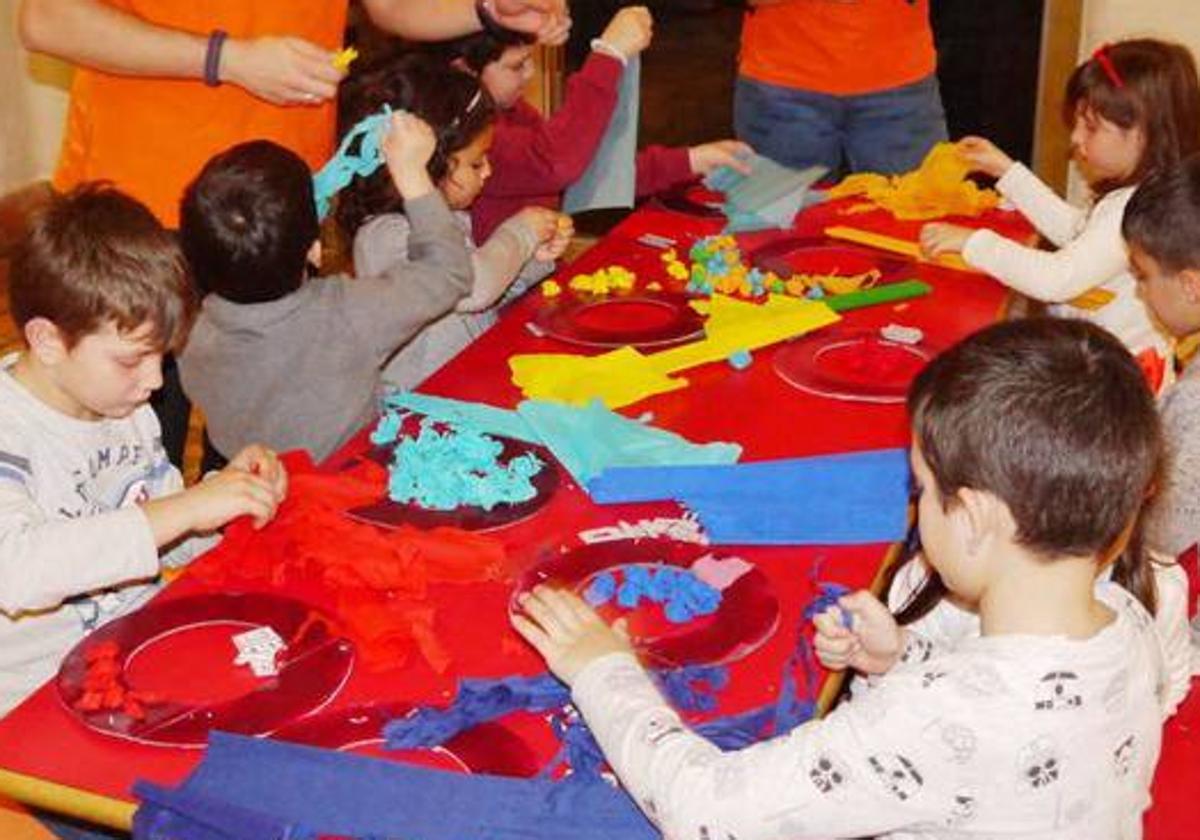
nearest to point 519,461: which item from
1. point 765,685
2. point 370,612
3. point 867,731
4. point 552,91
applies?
point 370,612

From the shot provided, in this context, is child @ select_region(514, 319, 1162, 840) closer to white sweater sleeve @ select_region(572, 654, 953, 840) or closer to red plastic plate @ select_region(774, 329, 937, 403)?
white sweater sleeve @ select_region(572, 654, 953, 840)

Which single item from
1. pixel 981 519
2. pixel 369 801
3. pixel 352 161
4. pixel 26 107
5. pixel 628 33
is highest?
pixel 628 33

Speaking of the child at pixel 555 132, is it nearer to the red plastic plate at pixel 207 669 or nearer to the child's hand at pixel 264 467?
the child's hand at pixel 264 467

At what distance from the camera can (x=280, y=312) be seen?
7.16ft

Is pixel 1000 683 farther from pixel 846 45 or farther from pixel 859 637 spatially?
pixel 846 45

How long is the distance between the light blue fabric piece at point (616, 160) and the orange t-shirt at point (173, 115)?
2.39 ft

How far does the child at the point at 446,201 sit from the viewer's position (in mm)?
2611

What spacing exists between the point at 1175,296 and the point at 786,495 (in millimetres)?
919

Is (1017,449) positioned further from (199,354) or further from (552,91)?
(552,91)

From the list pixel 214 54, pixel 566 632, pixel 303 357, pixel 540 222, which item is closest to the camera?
pixel 566 632

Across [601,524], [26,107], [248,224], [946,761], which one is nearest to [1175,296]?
[601,524]

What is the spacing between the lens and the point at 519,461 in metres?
1.93

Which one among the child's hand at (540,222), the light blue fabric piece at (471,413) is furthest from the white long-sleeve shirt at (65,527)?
the child's hand at (540,222)

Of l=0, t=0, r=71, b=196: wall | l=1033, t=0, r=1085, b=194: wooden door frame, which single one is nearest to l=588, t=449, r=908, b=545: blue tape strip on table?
l=1033, t=0, r=1085, b=194: wooden door frame
